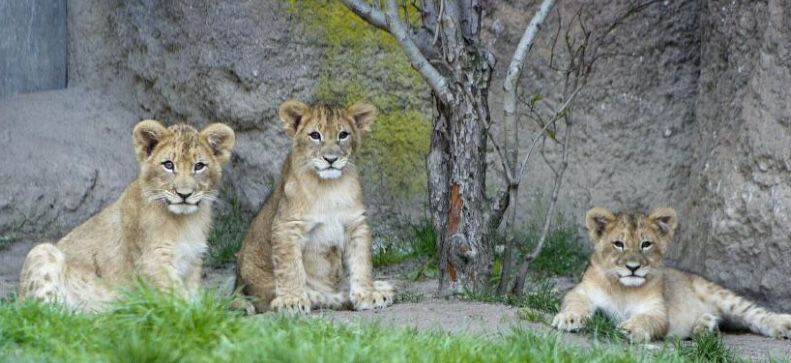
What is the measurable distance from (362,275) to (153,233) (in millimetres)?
1465

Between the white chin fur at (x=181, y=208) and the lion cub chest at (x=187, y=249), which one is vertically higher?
the white chin fur at (x=181, y=208)

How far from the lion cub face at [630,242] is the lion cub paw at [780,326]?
85cm

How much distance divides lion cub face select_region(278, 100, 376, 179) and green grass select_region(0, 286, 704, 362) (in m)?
1.89

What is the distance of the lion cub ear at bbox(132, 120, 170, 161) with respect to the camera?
365 inches

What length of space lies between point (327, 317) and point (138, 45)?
4908 millimetres

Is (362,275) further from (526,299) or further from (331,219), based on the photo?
(526,299)

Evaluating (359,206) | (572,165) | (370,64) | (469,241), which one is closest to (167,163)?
(359,206)

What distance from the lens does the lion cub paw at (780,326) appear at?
9578 mm

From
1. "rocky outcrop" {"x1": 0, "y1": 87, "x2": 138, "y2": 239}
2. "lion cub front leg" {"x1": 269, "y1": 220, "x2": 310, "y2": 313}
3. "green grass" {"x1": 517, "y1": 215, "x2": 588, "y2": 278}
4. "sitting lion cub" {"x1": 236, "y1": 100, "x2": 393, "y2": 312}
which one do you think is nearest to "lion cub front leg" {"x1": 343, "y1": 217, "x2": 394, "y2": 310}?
"sitting lion cub" {"x1": 236, "y1": 100, "x2": 393, "y2": 312}

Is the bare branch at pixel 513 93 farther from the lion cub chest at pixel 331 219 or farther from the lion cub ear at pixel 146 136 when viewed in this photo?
the lion cub ear at pixel 146 136

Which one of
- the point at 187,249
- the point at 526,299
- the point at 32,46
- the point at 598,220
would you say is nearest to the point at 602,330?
the point at 526,299

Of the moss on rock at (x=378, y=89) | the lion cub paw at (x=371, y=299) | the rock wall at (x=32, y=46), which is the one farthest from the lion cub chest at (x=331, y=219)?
the rock wall at (x=32, y=46)

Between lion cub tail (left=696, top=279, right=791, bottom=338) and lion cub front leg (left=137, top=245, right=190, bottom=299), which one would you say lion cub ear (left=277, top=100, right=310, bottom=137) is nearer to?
lion cub front leg (left=137, top=245, right=190, bottom=299)

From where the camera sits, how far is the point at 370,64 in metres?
11.9
